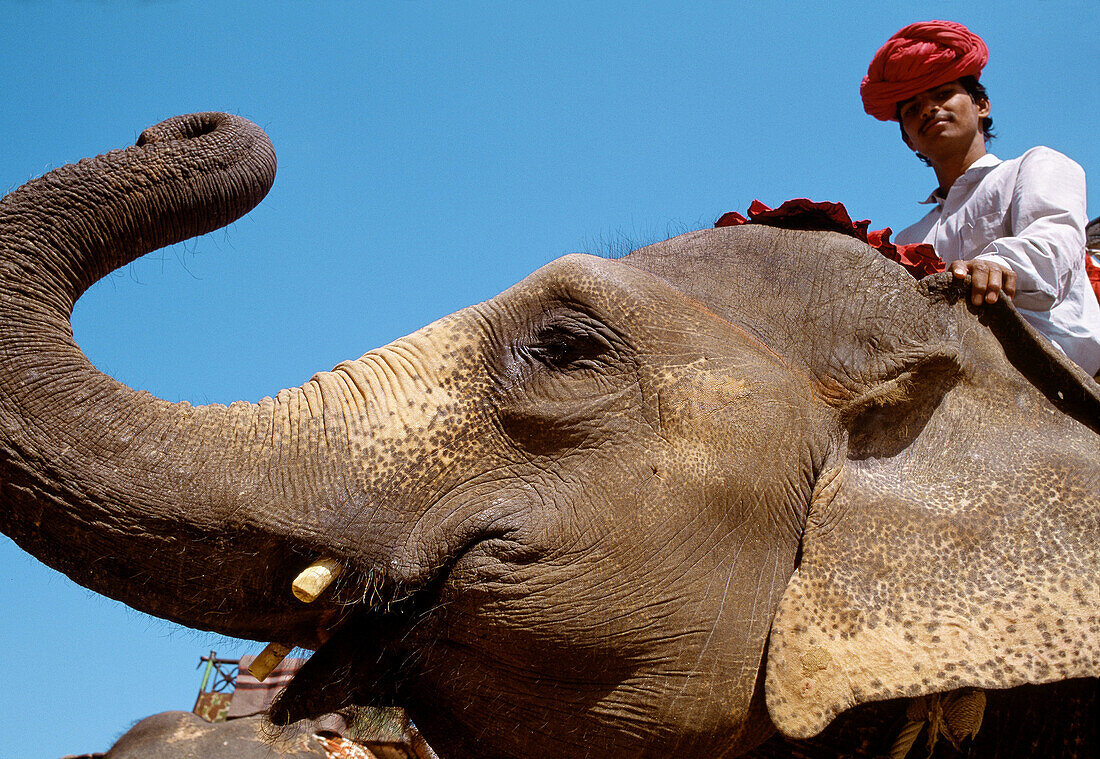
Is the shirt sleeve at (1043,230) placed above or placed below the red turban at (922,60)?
below

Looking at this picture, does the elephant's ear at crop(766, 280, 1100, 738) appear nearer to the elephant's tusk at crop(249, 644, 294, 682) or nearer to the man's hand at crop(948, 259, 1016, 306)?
the man's hand at crop(948, 259, 1016, 306)

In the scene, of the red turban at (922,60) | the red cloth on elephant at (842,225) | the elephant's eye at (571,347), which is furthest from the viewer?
the red turban at (922,60)

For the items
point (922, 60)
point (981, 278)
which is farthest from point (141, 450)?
point (922, 60)

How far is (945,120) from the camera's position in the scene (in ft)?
10.9

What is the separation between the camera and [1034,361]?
7.18 ft

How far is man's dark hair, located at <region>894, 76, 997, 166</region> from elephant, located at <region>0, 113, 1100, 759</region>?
1460 millimetres

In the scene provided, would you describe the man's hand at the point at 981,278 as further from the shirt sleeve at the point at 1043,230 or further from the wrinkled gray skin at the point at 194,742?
the wrinkled gray skin at the point at 194,742

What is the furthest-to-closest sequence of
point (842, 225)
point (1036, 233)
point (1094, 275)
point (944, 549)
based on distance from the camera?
point (1094, 275) < point (1036, 233) < point (842, 225) < point (944, 549)

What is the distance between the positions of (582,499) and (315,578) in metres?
0.54

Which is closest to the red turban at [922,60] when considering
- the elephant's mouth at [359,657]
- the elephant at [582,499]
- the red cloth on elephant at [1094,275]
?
the red cloth on elephant at [1094,275]

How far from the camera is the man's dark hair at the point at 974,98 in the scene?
3352mm

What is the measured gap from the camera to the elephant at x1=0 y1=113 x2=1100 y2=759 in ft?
6.15

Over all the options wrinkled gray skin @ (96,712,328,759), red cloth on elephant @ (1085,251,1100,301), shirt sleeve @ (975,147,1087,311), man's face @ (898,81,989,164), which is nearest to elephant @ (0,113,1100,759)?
shirt sleeve @ (975,147,1087,311)

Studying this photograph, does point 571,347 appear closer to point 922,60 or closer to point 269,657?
point 269,657
